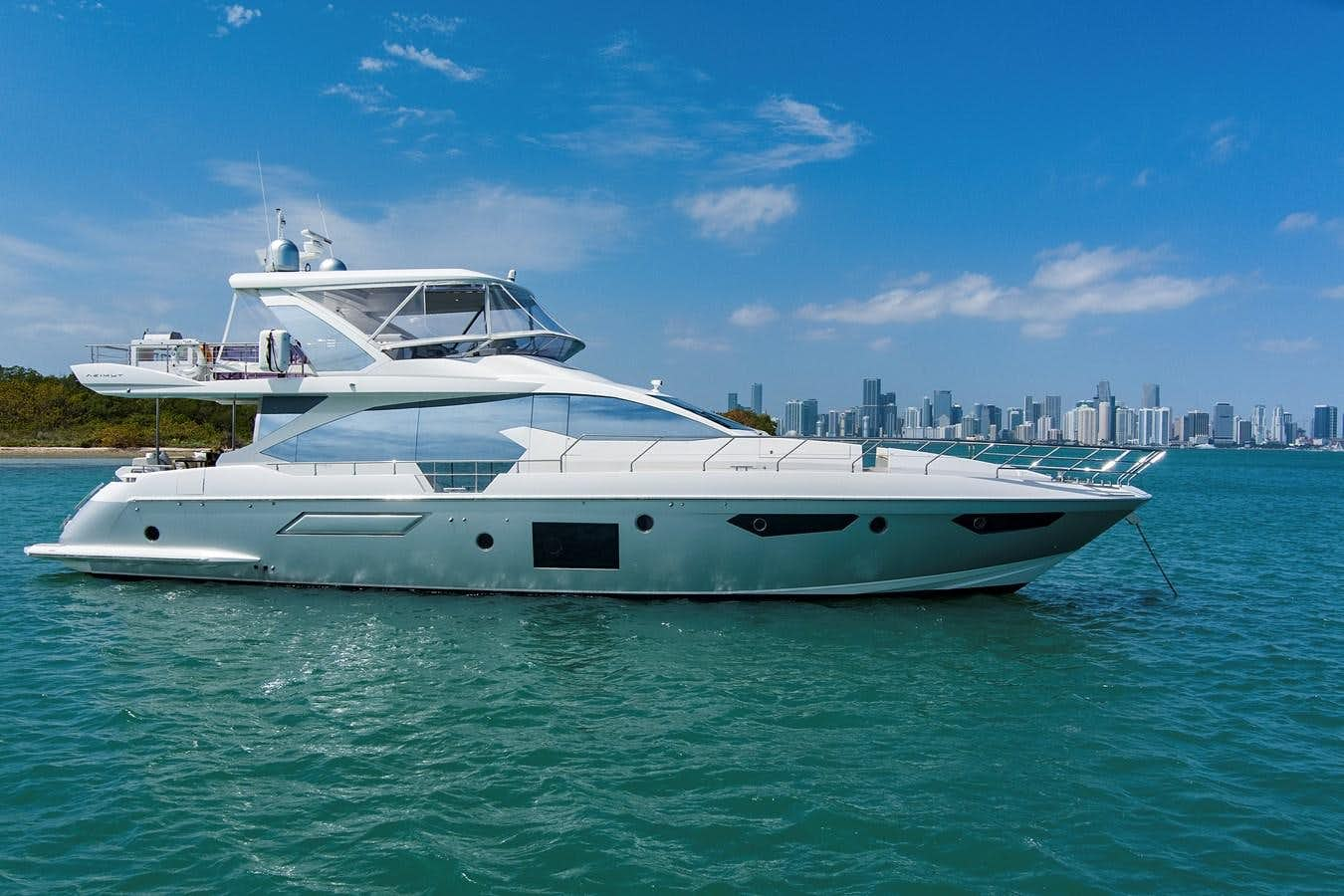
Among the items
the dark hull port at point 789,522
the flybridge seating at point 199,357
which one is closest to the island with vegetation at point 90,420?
the flybridge seating at point 199,357

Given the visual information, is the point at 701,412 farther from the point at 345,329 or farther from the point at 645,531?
the point at 345,329

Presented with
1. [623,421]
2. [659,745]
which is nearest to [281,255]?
[623,421]

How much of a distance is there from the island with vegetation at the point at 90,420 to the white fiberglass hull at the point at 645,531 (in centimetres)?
5279

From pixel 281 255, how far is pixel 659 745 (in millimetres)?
12144

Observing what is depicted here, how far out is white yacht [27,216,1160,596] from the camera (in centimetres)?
1157

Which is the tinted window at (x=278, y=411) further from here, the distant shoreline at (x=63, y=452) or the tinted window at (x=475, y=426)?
the distant shoreline at (x=63, y=452)

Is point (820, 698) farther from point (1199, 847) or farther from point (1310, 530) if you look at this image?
point (1310, 530)

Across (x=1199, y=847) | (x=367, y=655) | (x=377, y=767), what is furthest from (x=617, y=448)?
(x=1199, y=847)

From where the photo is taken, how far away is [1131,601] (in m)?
13.5

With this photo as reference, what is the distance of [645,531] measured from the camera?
460 inches

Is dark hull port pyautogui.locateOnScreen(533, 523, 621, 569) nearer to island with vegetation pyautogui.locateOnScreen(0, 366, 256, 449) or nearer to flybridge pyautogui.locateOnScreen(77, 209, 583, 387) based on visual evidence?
flybridge pyautogui.locateOnScreen(77, 209, 583, 387)

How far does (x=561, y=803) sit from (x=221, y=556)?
9455 millimetres

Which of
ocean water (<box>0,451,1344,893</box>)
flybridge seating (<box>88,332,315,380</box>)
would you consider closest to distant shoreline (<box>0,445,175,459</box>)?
flybridge seating (<box>88,332,315,380</box>)

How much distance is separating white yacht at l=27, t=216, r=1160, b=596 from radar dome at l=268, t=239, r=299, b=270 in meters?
0.41
